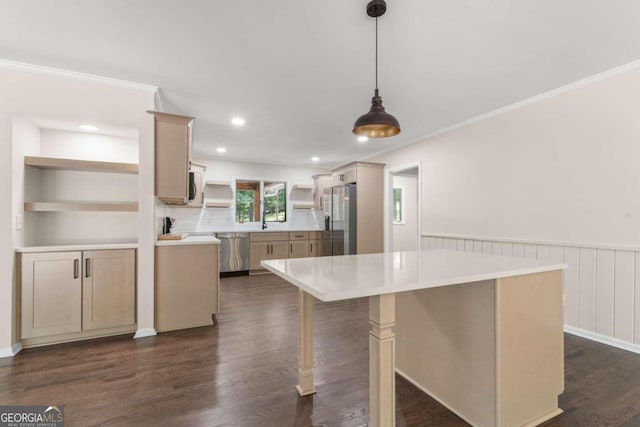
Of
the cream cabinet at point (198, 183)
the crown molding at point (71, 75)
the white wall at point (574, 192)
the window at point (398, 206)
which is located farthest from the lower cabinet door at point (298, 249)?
the crown molding at point (71, 75)

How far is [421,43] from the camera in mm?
2221

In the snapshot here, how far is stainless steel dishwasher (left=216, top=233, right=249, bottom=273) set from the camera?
19.0ft

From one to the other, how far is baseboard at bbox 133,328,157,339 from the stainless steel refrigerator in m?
3.48

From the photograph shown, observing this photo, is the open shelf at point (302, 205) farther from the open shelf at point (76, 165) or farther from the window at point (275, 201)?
the open shelf at point (76, 165)

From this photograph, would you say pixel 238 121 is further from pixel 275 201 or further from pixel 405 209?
pixel 405 209

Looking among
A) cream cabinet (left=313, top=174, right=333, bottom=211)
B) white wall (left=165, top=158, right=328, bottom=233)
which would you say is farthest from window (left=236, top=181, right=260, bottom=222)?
cream cabinet (left=313, top=174, right=333, bottom=211)

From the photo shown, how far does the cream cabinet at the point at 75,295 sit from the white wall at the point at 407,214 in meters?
5.83

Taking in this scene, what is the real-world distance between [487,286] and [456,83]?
221cm

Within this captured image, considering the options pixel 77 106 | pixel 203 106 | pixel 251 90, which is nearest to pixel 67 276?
pixel 77 106

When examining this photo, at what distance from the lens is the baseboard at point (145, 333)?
2.80 metres

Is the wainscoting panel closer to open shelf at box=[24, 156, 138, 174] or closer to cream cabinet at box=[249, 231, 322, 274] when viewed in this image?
cream cabinet at box=[249, 231, 322, 274]

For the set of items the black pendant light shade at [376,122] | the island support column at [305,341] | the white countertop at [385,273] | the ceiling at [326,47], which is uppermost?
the ceiling at [326,47]

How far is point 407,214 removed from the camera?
7312 millimetres

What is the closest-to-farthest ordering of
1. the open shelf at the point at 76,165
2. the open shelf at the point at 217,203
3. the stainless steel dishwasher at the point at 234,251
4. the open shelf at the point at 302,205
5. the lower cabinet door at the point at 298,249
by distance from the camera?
the open shelf at the point at 76,165 → the stainless steel dishwasher at the point at 234,251 → the open shelf at the point at 217,203 → the lower cabinet door at the point at 298,249 → the open shelf at the point at 302,205
